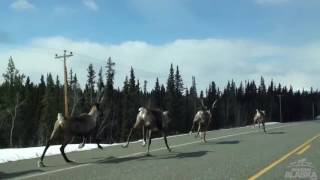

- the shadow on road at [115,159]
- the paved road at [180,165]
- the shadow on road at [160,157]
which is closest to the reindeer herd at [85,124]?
the paved road at [180,165]

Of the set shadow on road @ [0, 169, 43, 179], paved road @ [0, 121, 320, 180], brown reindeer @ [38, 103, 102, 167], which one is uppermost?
brown reindeer @ [38, 103, 102, 167]

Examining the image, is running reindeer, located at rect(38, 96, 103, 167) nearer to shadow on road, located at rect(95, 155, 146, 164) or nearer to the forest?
shadow on road, located at rect(95, 155, 146, 164)

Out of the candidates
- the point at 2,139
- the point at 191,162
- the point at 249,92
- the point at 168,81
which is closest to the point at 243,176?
the point at 191,162

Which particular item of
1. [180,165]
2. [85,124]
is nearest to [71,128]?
[85,124]

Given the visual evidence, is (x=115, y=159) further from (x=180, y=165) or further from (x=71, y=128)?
(x=180, y=165)

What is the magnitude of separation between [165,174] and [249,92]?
17141cm

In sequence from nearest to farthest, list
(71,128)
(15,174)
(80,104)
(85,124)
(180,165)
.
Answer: (15,174)
(180,165)
(71,128)
(85,124)
(80,104)

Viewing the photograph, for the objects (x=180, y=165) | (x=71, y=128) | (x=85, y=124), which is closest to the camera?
(x=180, y=165)

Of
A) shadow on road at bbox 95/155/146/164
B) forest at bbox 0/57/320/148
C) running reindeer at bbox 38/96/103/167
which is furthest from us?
forest at bbox 0/57/320/148

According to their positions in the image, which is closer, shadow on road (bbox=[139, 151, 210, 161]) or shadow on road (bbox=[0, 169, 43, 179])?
shadow on road (bbox=[0, 169, 43, 179])

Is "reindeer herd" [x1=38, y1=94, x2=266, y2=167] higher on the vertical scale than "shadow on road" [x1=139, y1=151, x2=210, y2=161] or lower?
higher

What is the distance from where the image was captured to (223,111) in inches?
6334

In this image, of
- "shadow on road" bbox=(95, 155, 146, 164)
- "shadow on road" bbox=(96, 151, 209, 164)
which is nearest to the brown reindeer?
"shadow on road" bbox=(95, 155, 146, 164)

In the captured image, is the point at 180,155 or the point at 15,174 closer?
the point at 15,174
